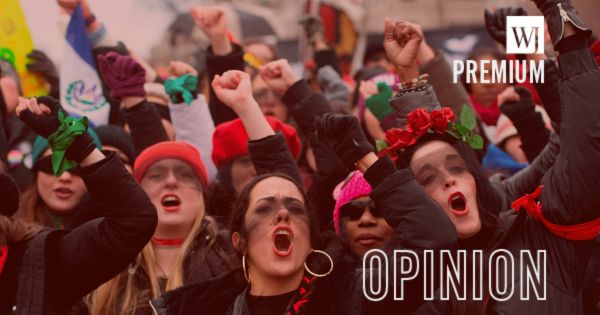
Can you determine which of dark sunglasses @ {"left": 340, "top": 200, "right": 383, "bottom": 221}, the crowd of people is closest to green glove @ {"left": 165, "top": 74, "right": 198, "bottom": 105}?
the crowd of people

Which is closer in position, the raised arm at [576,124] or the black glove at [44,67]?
the raised arm at [576,124]

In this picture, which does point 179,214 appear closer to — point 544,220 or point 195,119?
point 195,119

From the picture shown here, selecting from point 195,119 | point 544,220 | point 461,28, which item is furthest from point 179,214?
point 461,28

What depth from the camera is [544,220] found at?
14.5ft

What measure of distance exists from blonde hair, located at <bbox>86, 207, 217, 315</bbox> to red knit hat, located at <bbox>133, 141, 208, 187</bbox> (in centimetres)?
38

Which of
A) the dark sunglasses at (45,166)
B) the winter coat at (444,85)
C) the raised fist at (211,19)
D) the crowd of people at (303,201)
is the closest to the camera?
the crowd of people at (303,201)

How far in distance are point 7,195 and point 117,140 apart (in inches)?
66.3

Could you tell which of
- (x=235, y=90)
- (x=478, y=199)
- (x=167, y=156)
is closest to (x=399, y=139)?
(x=478, y=199)

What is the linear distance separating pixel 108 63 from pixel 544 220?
2.55 metres

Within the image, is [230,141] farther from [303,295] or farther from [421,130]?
[303,295]

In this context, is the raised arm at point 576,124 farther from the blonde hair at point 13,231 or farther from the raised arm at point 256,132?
the blonde hair at point 13,231

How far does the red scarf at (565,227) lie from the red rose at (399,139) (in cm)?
57

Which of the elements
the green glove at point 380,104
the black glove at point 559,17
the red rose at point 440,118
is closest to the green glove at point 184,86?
the green glove at point 380,104

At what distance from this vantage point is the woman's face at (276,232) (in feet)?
14.8
